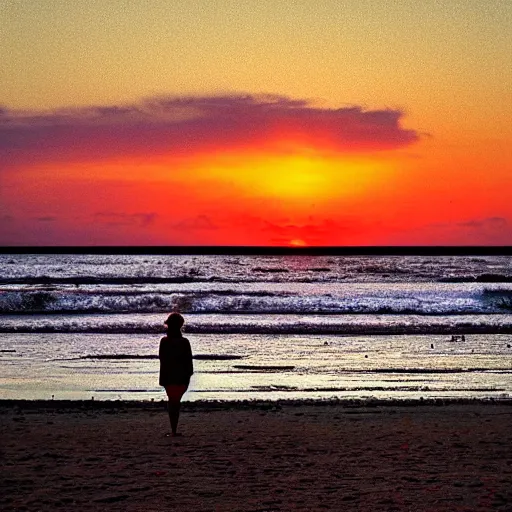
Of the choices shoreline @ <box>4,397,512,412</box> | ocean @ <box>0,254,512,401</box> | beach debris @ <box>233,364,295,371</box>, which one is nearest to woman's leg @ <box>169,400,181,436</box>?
shoreline @ <box>4,397,512,412</box>

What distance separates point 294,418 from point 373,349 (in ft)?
36.8

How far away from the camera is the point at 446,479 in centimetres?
869

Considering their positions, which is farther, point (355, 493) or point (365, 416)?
point (365, 416)

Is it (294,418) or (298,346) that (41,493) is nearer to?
(294,418)

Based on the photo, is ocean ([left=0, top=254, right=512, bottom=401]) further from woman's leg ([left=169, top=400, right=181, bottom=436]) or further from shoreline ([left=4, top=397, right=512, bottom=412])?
woman's leg ([left=169, top=400, right=181, bottom=436])

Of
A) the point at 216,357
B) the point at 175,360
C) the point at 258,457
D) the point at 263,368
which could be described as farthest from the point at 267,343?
the point at 258,457

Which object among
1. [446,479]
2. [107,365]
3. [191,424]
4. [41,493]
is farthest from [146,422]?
[107,365]

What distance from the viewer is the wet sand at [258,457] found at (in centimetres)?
793

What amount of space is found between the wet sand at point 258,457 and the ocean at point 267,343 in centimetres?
213

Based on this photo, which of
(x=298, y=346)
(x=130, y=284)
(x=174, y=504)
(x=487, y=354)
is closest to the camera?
(x=174, y=504)

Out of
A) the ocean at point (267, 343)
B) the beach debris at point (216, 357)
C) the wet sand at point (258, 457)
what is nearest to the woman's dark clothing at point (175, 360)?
the wet sand at point (258, 457)

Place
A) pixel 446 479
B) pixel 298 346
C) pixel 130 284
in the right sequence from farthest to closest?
pixel 130 284
pixel 298 346
pixel 446 479

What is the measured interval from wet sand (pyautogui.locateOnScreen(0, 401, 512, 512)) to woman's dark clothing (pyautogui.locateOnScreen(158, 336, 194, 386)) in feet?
2.70

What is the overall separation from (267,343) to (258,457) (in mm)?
16069
